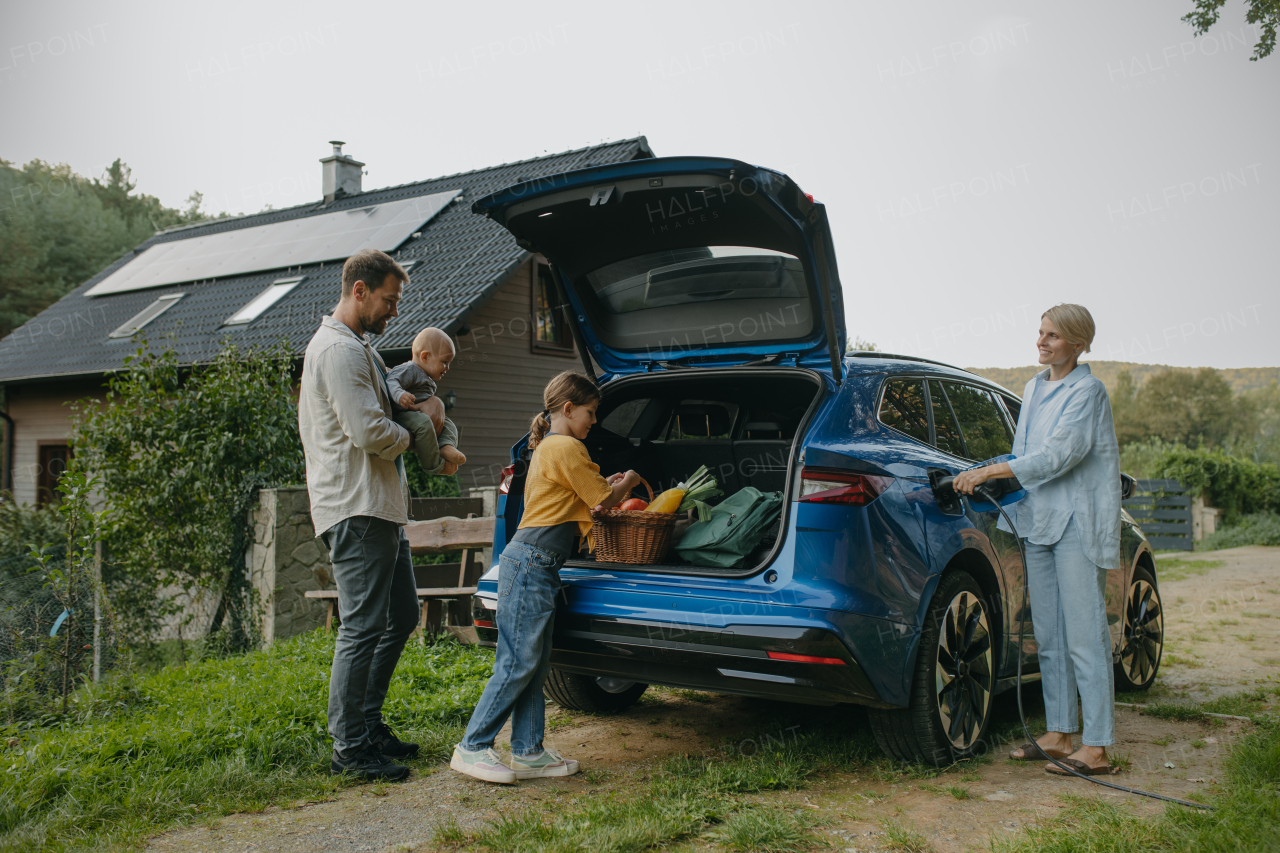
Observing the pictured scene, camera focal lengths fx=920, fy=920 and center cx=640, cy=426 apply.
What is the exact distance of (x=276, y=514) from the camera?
6734mm

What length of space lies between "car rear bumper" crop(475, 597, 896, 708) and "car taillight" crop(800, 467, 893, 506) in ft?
1.55

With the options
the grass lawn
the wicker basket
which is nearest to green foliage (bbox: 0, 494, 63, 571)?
the grass lawn

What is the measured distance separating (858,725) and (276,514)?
14.6 feet

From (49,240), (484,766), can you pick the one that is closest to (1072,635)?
(484,766)

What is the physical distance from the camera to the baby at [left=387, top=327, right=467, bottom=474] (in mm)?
3744

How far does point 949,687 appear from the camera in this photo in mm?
3619

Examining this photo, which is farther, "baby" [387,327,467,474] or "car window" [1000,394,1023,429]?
"car window" [1000,394,1023,429]

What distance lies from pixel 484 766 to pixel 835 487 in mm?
1687

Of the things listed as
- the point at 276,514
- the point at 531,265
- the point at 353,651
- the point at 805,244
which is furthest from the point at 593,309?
the point at 531,265

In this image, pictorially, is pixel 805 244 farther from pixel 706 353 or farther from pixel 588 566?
pixel 588 566

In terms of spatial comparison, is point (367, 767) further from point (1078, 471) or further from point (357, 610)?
point (1078, 471)

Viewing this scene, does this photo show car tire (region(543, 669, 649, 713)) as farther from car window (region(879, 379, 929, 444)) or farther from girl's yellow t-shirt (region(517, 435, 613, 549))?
car window (region(879, 379, 929, 444))

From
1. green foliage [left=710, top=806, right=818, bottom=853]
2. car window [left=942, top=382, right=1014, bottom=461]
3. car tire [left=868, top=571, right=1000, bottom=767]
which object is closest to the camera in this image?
green foliage [left=710, top=806, right=818, bottom=853]

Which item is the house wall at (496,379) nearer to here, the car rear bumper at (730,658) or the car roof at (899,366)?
the car roof at (899,366)
